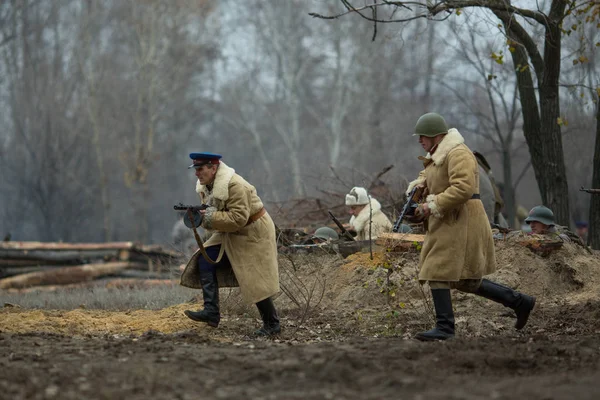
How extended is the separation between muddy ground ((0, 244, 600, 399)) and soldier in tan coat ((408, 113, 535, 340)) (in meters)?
0.48

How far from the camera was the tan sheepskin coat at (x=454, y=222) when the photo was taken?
7.12m

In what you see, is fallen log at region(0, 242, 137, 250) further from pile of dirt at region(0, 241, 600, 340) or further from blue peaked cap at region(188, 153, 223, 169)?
blue peaked cap at region(188, 153, 223, 169)

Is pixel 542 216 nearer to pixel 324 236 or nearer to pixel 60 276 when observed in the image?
pixel 324 236

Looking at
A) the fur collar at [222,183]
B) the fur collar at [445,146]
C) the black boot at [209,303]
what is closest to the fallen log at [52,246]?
the black boot at [209,303]

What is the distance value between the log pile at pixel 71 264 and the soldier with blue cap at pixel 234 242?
964 centimetres

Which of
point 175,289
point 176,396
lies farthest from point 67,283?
point 176,396

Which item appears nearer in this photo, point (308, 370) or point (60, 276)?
point (308, 370)

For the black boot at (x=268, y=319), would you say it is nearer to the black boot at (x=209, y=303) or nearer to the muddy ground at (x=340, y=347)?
the muddy ground at (x=340, y=347)

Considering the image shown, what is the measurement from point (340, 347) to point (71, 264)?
13.9 m

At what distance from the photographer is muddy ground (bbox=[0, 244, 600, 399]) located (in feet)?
17.0

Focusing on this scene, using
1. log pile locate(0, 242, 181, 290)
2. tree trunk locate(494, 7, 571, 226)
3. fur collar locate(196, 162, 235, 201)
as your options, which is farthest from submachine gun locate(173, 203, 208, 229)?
log pile locate(0, 242, 181, 290)

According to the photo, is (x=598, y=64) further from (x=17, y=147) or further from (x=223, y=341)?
(x=17, y=147)

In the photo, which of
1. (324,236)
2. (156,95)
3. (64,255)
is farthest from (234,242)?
(156,95)

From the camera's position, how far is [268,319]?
27.3 feet
